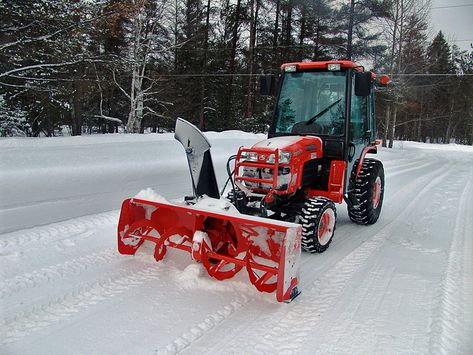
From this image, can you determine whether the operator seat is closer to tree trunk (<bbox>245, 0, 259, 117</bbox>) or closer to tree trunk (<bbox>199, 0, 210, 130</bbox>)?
tree trunk (<bbox>245, 0, 259, 117</bbox>)

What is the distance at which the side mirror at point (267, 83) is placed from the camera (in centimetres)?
544

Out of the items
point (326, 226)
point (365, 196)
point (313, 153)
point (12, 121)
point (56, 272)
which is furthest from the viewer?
point (12, 121)

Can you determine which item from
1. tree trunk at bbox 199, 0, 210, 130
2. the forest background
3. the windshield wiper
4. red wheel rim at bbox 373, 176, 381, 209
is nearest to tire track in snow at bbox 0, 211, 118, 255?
the windshield wiper

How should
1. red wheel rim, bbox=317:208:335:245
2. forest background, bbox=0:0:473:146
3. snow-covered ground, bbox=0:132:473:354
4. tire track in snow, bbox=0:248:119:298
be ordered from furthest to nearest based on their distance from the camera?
1. forest background, bbox=0:0:473:146
2. red wheel rim, bbox=317:208:335:245
3. tire track in snow, bbox=0:248:119:298
4. snow-covered ground, bbox=0:132:473:354

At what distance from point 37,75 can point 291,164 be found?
1001 centimetres

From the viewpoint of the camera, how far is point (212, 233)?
157 inches

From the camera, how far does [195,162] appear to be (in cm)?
458

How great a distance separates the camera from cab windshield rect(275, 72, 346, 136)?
521cm

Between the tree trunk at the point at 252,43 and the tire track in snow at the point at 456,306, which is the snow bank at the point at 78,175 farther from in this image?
the tree trunk at the point at 252,43

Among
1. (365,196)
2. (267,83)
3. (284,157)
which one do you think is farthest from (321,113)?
(365,196)

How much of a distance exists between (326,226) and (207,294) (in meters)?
1.99

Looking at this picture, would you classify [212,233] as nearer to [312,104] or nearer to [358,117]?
[312,104]

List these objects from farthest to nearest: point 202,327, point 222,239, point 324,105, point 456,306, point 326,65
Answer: point 324,105
point 326,65
point 222,239
point 456,306
point 202,327

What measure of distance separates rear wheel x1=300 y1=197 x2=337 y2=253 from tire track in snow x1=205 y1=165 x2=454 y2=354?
325 millimetres
